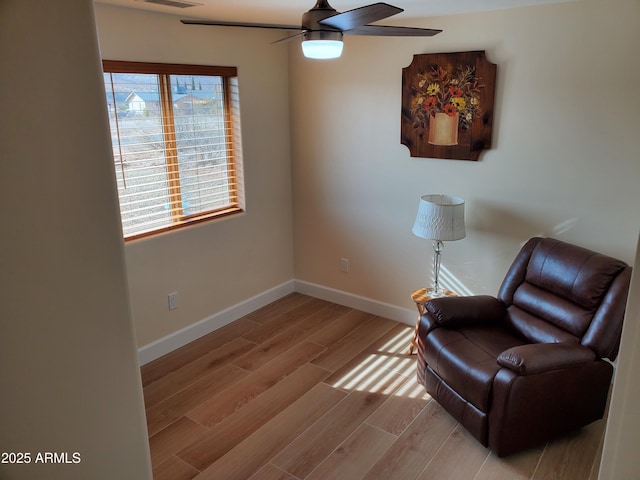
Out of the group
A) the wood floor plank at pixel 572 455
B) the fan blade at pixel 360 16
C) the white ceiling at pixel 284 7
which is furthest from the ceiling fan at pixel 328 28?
the wood floor plank at pixel 572 455

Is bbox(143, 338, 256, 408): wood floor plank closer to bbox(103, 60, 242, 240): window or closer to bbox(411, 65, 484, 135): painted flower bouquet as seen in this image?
bbox(103, 60, 242, 240): window

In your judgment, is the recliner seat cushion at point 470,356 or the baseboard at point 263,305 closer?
the recliner seat cushion at point 470,356

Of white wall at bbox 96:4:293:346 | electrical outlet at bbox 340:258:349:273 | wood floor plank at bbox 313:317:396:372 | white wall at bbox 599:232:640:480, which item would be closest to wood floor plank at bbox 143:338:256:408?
white wall at bbox 96:4:293:346

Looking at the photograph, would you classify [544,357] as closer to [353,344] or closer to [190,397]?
[353,344]

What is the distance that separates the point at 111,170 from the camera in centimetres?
95

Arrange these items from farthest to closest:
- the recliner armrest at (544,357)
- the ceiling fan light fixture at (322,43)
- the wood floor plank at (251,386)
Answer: the wood floor plank at (251,386)
the recliner armrest at (544,357)
the ceiling fan light fixture at (322,43)

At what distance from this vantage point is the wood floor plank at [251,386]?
2973 millimetres

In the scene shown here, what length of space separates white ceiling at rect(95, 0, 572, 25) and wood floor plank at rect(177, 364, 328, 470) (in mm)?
2367

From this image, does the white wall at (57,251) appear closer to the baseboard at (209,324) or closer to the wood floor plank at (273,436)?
the wood floor plank at (273,436)

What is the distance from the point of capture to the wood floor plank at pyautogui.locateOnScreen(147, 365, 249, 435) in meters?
2.92

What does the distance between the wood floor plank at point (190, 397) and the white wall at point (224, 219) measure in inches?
22.2

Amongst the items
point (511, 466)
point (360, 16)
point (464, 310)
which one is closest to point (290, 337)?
point (464, 310)

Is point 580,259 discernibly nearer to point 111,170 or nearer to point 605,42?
point 605,42

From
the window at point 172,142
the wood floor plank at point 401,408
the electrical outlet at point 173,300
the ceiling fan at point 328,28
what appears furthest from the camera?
the electrical outlet at point 173,300
